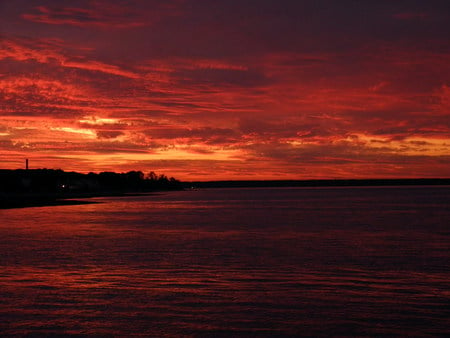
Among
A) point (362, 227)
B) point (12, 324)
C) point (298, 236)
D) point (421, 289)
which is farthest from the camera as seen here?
point (362, 227)

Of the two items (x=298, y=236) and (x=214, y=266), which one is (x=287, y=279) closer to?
→ (x=214, y=266)

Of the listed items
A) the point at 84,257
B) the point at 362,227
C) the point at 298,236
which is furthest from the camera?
the point at 362,227

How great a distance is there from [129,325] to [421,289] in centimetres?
1161

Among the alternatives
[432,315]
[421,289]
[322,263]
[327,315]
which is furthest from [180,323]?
[322,263]

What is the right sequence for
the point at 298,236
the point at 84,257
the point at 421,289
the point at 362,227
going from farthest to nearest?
1. the point at 362,227
2. the point at 298,236
3. the point at 84,257
4. the point at 421,289

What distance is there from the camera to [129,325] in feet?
53.7

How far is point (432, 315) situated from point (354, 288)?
497cm

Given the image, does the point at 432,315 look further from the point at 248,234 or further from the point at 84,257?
the point at 248,234

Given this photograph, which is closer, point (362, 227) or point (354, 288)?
point (354, 288)

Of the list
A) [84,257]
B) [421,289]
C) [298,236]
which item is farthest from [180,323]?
[298,236]

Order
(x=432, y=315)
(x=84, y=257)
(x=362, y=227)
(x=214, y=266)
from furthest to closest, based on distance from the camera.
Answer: (x=362, y=227)
(x=84, y=257)
(x=214, y=266)
(x=432, y=315)

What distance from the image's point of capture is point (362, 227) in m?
56.7

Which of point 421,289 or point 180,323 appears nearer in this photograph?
point 180,323

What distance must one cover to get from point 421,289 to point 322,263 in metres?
7.92
